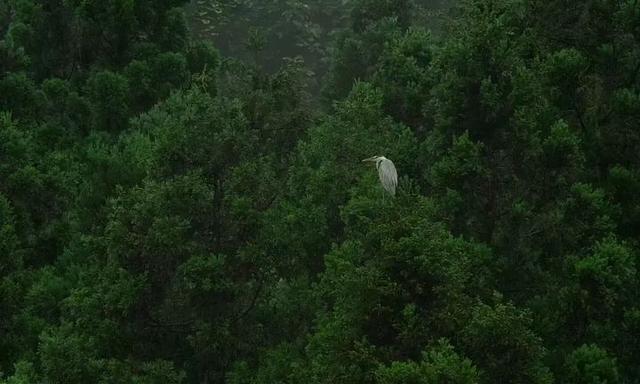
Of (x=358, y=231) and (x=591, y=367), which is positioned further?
(x=358, y=231)

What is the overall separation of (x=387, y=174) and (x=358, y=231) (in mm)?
1424

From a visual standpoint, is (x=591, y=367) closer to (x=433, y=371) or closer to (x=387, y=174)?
(x=433, y=371)

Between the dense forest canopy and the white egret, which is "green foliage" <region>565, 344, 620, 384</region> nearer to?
the dense forest canopy

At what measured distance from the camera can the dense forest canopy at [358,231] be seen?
922 cm

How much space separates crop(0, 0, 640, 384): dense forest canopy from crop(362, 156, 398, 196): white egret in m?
0.22

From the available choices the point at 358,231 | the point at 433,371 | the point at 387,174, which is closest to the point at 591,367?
the point at 433,371

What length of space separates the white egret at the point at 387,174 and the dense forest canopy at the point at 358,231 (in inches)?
8.6

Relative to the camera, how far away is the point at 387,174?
38.5 ft

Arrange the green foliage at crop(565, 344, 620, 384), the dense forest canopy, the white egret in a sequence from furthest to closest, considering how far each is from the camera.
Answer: the white egret, the green foliage at crop(565, 344, 620, 384), the dense forest canopy

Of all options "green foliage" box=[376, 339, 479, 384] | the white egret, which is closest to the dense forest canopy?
"green foliage" box=[376, 339, 479, 384]

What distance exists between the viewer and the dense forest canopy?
30.2 feet

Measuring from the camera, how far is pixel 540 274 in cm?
1148

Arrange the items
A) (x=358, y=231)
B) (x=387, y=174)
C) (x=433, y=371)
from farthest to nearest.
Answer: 1. (x=387, y=174)
2. (x=358, y=231)
3. (x=433, y=371)

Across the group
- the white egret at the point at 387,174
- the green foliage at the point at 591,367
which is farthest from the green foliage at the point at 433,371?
the white egret at the point at 387,174
